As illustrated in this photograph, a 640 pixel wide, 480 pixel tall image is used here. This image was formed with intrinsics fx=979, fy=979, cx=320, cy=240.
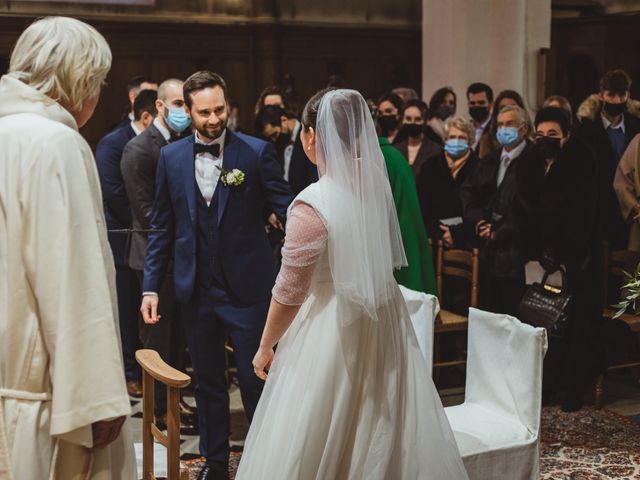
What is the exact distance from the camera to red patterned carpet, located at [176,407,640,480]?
447cm

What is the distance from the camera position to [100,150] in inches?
221

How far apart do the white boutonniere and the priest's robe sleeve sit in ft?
5.99

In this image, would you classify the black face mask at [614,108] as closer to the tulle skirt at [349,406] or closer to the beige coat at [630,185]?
the beige coat at [630,185]

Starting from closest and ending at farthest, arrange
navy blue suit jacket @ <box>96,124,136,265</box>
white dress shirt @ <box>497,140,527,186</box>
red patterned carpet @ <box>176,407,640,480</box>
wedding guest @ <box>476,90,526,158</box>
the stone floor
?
red patterned carpet @ <box>176,407,640,480</box>
the stone floor
navy blue suit jacket @ <box>96,124,136,265</box>
white dress shirt @ <box>497,140,527,186</box>
wedding guest @ <box>476,90,526,158</box>

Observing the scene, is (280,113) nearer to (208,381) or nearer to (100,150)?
(100,150)

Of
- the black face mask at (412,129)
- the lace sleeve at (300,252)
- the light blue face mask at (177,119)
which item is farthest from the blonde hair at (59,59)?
the black face mask at (412,129)

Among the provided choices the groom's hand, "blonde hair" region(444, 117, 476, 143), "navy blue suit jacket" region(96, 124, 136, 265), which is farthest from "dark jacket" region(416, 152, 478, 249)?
the groom's hand

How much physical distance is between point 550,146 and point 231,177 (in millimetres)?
2039

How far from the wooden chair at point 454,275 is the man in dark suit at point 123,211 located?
1791 millimetres

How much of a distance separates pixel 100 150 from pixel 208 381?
200 cm

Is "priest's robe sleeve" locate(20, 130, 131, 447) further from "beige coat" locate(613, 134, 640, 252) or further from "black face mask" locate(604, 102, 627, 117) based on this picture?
"black face mask" locate(604, 102, 627, 117)

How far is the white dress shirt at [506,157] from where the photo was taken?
5.71 meters

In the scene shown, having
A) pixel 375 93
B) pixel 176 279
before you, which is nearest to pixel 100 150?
pixel 176 279

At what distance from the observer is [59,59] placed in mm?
2150
